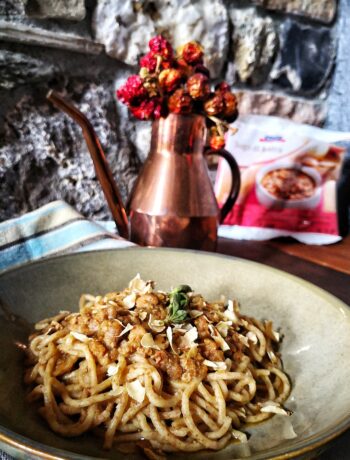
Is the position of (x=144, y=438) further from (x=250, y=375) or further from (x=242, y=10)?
(x=242, y=10)

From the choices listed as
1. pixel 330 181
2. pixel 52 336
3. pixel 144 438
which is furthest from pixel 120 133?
pixel 144 438

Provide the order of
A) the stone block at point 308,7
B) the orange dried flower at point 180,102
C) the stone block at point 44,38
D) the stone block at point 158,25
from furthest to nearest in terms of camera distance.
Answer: the stone block at point 308,7 < the stone block at point 158,25 < the stone block at point 44,38 < the orange dried flower at point 180,102

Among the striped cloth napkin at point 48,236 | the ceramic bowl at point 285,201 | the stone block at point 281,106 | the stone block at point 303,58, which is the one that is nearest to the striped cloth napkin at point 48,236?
the striped cloth napkin at point 48,236

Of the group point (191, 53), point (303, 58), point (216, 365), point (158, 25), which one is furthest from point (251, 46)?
point (216, 365)

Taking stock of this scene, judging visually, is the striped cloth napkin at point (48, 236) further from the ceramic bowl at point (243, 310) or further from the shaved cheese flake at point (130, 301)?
the shaved cheese flake at point (130, 301)

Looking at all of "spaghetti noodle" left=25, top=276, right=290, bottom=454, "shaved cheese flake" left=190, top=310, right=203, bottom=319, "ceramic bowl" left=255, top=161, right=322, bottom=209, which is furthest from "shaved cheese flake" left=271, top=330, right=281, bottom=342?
"ceramic bowl" left=255, top=161, right=322, bottom=209

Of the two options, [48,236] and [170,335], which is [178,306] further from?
[48,236]
